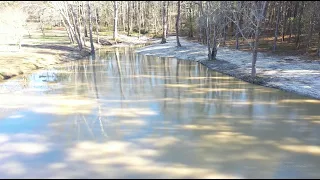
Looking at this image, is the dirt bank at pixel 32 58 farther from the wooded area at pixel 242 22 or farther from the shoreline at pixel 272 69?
the shoreline at pixel 272 69

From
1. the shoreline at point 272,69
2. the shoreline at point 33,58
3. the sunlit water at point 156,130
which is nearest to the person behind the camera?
the sunlit water at point 156,130

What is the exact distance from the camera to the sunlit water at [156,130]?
7.95 metres

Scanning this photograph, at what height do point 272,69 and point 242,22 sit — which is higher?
point 242,22

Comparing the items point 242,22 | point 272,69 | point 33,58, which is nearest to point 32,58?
point 33,58

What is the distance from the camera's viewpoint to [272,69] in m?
20.9

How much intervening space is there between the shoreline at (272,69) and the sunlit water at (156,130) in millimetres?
974

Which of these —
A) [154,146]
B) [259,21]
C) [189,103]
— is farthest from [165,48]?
[154,146]

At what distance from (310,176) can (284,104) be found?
6.57m

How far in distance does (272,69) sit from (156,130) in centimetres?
1306

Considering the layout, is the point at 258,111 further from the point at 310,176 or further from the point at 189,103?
the point at 310,176

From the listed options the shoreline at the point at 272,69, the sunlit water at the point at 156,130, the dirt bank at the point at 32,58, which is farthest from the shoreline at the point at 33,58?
the shoreline at the point at 272,69

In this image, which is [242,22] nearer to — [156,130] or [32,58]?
[32,58]

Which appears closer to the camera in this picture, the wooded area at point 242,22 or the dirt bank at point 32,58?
the wooded area at point 242,22

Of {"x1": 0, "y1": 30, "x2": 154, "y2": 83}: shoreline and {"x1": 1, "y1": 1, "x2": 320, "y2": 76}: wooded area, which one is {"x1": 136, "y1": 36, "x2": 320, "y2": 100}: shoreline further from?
{"x1": 0, "y1": 30, "x2": 154, "y2": 83}: shoreline
